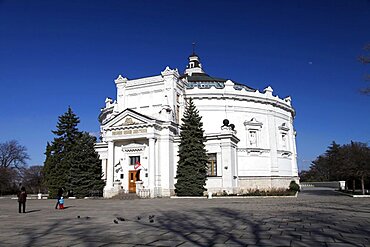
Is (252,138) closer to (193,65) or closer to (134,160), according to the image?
(134,160)

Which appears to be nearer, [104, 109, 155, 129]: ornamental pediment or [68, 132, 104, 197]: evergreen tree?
[104, 109, 155, 129]: ornamental pediment

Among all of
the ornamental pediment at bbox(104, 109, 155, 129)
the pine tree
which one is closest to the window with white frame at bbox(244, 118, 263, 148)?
the pine tree

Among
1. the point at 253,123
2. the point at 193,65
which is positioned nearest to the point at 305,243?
the point at 253,123

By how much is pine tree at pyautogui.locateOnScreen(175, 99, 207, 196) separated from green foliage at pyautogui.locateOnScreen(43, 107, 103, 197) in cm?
1068

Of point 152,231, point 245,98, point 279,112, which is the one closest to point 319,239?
point 152,231

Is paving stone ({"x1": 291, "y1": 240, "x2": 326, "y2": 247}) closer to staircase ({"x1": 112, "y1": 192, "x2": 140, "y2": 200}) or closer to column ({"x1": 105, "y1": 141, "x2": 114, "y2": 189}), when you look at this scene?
staircase ({"x1": 112, "y1": 192, "x2": 140, "y2": 200})

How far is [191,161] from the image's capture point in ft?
107

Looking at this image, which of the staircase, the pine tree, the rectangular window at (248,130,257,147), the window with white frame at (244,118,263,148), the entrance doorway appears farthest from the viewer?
the window with white frame at (244,118,263,148)

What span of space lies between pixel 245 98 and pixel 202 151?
1645cm

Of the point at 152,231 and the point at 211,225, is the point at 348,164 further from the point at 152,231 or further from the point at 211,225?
the point at 152,231

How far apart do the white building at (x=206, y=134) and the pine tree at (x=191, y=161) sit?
2.02m

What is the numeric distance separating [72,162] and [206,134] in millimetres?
15527

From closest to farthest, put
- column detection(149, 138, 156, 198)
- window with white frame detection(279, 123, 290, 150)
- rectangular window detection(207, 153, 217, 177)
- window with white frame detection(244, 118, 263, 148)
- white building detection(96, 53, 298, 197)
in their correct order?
column detection(149, 138, 156, 198) → white building detection(96, 53, 298, 197) → rectangular window detection(207, 153, 217, 177) → window with white frame detection(244, 118, 263, 148) → window with white frame detection(279, 123, 290, 150)

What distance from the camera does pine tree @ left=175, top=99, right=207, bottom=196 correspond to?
105ft
